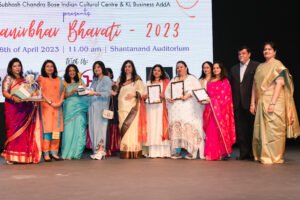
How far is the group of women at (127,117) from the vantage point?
4.90 meters

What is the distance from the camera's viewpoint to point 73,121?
5.23m

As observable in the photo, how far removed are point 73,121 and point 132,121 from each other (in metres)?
0.69

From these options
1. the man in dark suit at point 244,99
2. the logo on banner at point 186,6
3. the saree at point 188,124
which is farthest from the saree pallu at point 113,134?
the logo on banner at point 186,6

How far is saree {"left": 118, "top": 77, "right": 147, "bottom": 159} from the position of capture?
206 inches

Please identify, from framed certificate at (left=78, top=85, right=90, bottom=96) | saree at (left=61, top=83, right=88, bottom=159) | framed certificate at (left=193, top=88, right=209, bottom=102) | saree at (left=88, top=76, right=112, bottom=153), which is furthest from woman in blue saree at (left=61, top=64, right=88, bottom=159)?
framed certificate at (left=193, top=88, right=209, bottom=102)

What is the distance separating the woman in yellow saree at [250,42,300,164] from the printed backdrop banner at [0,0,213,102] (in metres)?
1.51

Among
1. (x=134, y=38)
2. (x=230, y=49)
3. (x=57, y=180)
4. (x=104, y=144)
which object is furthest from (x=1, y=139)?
(x=230, y=49)

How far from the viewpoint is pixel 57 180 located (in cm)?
373

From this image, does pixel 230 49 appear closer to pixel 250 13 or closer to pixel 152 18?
pixel 250 13

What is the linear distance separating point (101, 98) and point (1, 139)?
1.98 m

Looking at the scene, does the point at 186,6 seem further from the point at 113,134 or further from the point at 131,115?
the point at 113,134

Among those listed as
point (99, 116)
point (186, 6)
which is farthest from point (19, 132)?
point (186, 6)

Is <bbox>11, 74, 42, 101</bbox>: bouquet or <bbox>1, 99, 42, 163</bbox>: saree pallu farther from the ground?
<bbox>11, 74, 42, 101</bbox>: bouquet

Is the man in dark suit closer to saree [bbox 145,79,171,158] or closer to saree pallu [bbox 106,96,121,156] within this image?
saree [bbox 145,79,171,158]
